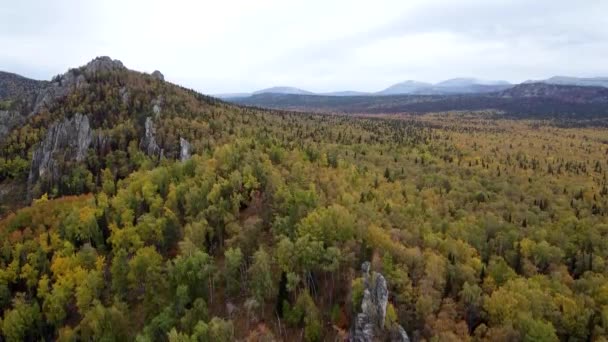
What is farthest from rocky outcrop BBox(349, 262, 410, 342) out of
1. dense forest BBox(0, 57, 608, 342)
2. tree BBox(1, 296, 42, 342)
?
tree BBox(1, 296, 42, 342)

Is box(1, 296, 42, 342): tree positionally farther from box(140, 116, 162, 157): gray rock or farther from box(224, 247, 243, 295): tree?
box(140, 116, 162, 157): gray rock

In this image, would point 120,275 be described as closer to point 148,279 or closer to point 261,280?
point 148,279

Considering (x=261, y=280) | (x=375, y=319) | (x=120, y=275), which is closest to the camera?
(x=375, y=319)

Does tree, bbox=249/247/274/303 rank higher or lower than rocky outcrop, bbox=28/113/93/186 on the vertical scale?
lower

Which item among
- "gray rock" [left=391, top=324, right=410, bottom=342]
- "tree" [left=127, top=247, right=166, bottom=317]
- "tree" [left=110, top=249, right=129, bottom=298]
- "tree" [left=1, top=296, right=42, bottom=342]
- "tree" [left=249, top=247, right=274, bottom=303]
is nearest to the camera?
"gray rock" [left=391, top=324, right=410, bottom=342]

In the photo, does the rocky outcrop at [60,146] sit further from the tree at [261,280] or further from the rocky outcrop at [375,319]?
the rocky outcrop at [375,319]

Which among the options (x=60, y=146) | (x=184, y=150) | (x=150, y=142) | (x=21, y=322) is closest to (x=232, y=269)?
(x=21, y=322)

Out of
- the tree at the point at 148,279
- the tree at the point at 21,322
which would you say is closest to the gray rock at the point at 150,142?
the tree at the point at 148,279
